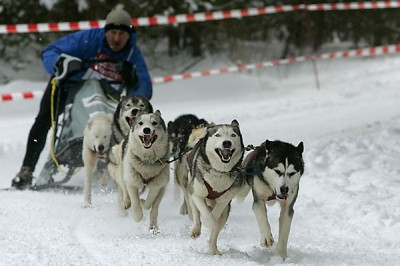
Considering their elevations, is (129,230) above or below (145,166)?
below

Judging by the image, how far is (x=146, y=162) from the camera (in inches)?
184

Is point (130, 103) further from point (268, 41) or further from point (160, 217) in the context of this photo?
point (268, 41)

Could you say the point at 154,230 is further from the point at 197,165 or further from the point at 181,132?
the point at 181,132

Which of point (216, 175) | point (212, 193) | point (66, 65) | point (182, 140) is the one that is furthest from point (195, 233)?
point (66, 65)

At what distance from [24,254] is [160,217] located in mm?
1481

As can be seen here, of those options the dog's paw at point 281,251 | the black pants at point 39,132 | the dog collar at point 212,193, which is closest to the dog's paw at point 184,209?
the dog collar at point 212,193

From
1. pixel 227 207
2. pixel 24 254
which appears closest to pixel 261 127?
pixel 227 207

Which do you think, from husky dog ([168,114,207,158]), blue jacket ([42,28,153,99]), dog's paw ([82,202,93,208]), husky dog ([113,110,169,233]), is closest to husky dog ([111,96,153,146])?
husky dog ([168,114,207,158])

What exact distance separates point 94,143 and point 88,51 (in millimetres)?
1097

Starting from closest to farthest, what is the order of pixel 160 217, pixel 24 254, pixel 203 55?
pixel 24 254 → pixel 160 217 → pixel 203 55

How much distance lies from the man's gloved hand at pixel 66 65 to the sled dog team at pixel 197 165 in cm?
55

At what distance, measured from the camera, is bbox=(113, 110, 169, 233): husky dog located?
15.0 feet

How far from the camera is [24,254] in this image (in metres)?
3.97

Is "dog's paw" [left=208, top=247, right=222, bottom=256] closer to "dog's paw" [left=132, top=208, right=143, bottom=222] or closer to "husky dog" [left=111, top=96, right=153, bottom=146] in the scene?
"dog's paw" [left=132, top=208, right=143, bottom=222]
